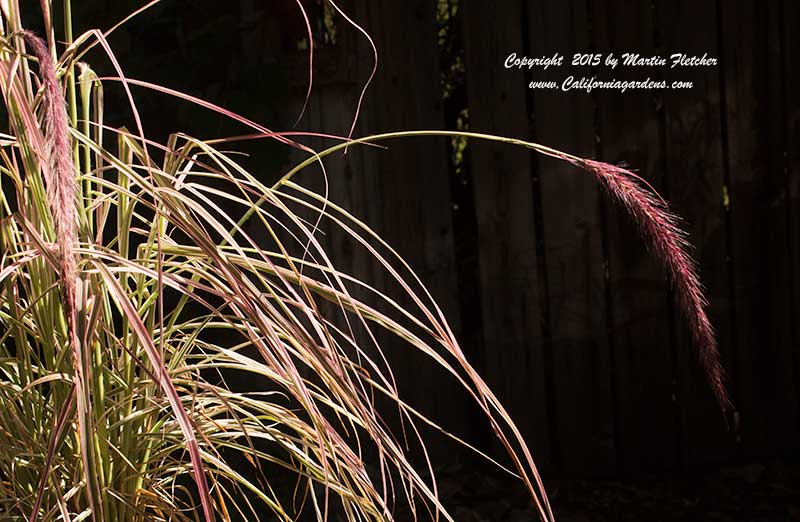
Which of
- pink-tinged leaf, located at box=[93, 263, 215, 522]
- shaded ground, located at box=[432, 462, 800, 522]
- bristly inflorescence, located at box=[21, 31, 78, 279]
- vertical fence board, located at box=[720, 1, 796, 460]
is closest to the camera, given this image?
bristly inflorescence, located at box=[21, 31, 78, 279]

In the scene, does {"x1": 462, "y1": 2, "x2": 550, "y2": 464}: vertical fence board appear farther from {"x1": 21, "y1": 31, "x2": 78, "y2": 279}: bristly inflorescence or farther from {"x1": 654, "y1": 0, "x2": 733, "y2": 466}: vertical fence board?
{"x1": 21, "y1": 31, "x2": 78, "y2": 279}: bristly inflorescence

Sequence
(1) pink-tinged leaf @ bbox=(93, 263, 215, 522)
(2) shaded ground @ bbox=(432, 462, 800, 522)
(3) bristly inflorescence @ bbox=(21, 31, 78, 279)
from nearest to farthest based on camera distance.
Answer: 1. (3) bristly inflorescence @ bbox=(21, 31, 78, 279)
2. (1) pink-tinged leaf @ bbox=(93, 263, 215, 522)
3. (2) shaded ground @ bbox=(432, 462, 800, 522)

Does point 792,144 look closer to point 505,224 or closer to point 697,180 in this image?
point 697,180

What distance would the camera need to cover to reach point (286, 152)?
2482mm

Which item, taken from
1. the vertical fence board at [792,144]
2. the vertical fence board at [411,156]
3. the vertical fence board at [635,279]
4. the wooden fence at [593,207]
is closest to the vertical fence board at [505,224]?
the wooden fence at [593,207]

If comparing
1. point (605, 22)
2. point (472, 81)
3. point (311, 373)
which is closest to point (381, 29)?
point (472, 81)

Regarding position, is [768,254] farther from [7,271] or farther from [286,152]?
[7,271]

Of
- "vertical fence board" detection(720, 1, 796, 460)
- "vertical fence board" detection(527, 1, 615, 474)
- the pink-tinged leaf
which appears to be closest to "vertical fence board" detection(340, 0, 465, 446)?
"vertical fence board" detection(527, 1, 615, 474)

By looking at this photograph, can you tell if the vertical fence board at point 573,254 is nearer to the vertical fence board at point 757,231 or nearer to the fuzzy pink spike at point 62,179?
the vertical fence board at point 757,231

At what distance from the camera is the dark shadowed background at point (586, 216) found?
2.78m

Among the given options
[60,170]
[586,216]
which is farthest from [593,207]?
[60,170]

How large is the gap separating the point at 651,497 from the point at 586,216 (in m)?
0.88

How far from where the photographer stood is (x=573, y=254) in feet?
9.41

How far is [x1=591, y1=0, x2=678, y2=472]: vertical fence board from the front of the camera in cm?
279
